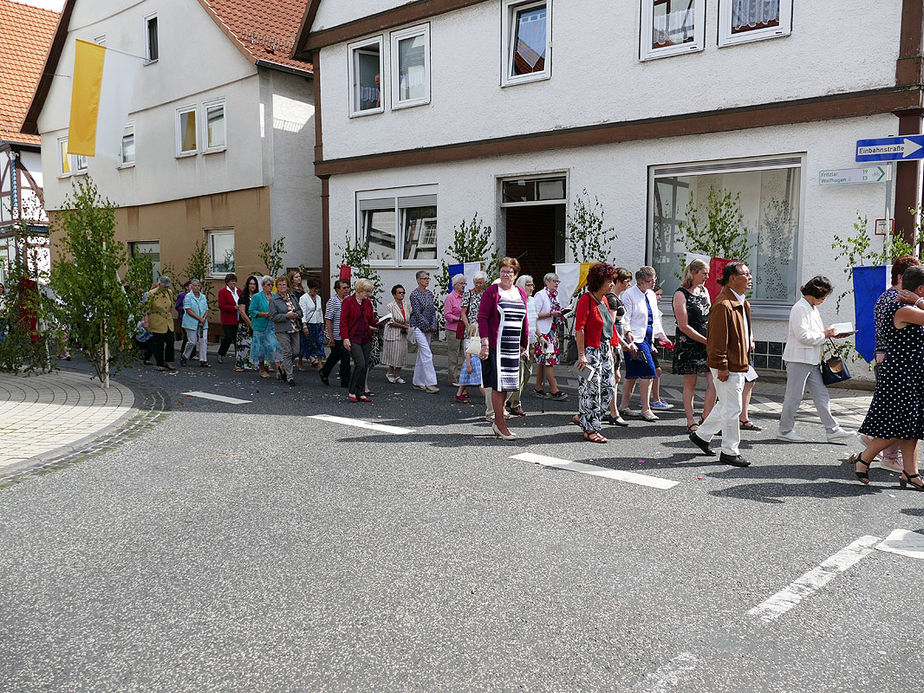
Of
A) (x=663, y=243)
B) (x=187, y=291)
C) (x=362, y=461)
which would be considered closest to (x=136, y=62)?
(x=187, y=291)

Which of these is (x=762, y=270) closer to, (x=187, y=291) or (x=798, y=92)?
(x=798, y=92)

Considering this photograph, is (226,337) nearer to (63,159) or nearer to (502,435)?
(502,435)

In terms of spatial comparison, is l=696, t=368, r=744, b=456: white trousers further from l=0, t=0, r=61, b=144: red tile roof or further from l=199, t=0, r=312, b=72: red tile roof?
l=0, t=0, r=61, b=144: red tile roof

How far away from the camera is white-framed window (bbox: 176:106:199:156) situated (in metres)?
22.7

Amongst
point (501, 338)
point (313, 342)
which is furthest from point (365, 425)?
point (313, 342)

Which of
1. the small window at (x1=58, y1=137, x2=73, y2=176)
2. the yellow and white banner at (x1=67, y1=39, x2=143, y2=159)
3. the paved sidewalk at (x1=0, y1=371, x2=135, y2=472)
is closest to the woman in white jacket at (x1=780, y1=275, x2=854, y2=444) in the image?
the paved sidewalk at (x1=0, y1=371, x2=135, y2=472)

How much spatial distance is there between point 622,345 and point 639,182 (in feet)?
18.1

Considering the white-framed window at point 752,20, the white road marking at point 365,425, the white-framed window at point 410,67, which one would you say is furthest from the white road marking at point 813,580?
the white-framed window at point 410,67

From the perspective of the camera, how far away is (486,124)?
1590 centimetres

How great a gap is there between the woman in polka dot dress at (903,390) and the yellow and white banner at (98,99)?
2023 cm

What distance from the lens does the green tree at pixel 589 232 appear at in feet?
46.3

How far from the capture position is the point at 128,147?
2541 cm

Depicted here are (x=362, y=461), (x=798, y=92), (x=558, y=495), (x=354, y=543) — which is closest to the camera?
(x=354, y=543)

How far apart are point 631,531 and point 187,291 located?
41.7ft
